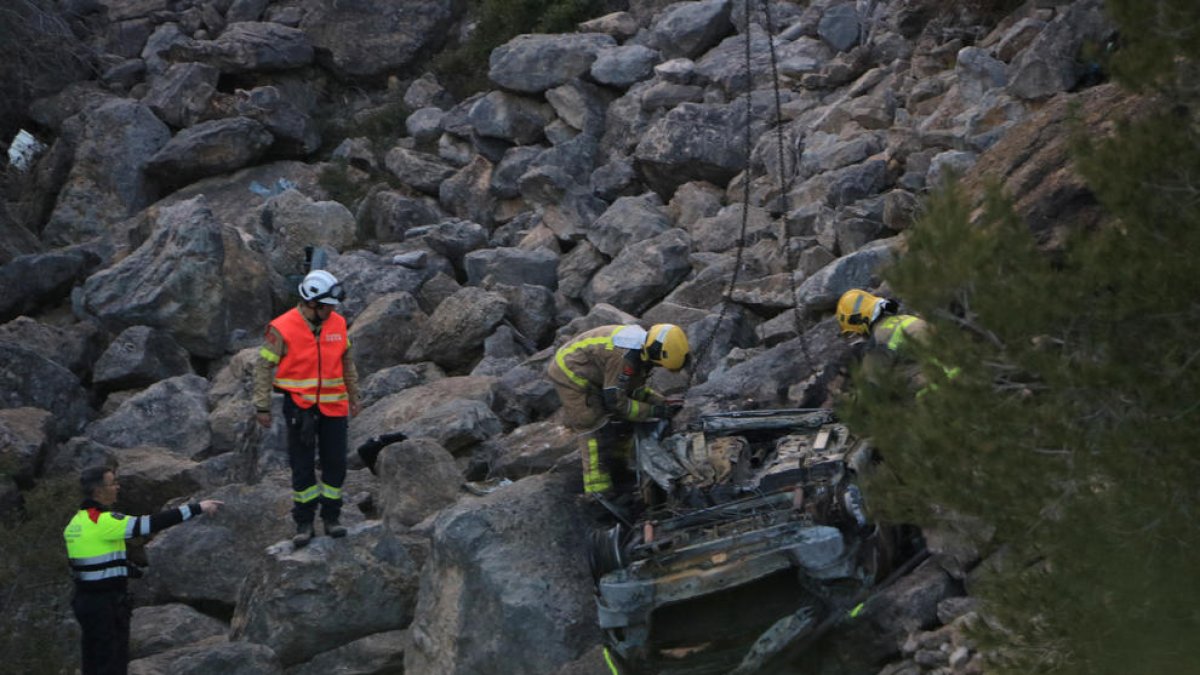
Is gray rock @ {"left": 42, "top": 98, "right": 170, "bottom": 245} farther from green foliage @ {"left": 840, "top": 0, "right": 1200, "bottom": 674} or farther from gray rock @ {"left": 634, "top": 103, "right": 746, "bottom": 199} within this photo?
green foliage @ {"left": 840, "top": 0, "right": 1200, "bottom": 674}

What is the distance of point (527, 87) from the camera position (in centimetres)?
2430

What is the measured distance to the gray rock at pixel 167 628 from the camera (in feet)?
37.5

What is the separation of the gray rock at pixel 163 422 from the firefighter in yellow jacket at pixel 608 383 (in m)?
7.67

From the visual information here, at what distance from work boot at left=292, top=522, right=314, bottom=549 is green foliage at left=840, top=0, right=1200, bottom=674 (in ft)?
17.5

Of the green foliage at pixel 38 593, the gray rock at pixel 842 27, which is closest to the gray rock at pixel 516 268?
the gray rock at pixel 842 27

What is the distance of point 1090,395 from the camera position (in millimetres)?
6676

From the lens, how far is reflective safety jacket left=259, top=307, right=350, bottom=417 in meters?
10.5

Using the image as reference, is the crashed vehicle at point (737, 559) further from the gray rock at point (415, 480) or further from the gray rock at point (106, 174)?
the gray rock at point (106, 174)

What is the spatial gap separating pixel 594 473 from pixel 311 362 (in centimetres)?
201

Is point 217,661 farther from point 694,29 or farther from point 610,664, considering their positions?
point 694,29

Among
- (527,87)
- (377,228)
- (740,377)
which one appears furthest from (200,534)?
(527,87)

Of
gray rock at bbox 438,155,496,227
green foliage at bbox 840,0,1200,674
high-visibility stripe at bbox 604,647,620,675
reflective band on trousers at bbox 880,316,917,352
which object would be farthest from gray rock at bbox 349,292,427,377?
green foliage at bbox 840,0,1200,674

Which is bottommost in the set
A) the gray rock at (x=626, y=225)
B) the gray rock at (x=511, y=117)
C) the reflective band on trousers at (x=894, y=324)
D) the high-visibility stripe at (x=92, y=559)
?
the gray rock at (x=626, y=225)

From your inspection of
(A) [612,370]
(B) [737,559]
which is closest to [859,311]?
(A) [612,370]
